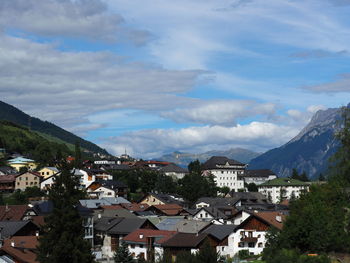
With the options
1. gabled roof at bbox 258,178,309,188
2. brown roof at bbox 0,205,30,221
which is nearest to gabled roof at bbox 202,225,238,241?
brown roof at bbox 0,205,30,221

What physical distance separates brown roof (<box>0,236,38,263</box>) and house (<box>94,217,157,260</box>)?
512 inches

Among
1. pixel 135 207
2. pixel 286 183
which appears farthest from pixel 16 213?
pixel 286 183

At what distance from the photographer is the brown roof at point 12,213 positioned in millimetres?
77000

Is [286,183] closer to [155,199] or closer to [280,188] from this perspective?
[280,188]

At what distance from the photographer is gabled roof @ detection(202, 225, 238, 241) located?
67113 mm

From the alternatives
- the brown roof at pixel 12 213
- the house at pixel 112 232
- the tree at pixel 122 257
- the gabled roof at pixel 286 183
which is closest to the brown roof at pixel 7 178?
the brown roof at pixel 12 213

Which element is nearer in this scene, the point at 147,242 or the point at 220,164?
the point at 147,242

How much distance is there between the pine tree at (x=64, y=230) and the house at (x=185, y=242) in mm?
18459

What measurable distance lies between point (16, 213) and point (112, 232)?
1361 centimetres

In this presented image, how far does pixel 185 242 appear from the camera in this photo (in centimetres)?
6359

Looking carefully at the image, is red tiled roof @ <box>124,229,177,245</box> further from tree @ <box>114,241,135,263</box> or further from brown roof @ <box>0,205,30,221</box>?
brown roof @ <box>0,205,30,221</box>

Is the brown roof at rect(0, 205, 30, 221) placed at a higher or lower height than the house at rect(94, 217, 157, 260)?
higher

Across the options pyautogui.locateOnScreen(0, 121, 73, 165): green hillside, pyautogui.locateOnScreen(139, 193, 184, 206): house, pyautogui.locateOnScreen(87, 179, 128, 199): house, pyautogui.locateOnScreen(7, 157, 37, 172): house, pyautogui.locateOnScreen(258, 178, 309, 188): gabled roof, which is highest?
pyautogui.locateOnScreen(0, 121, 73, 165): green hillside

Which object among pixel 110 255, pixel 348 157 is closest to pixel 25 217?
pixel 110 255
